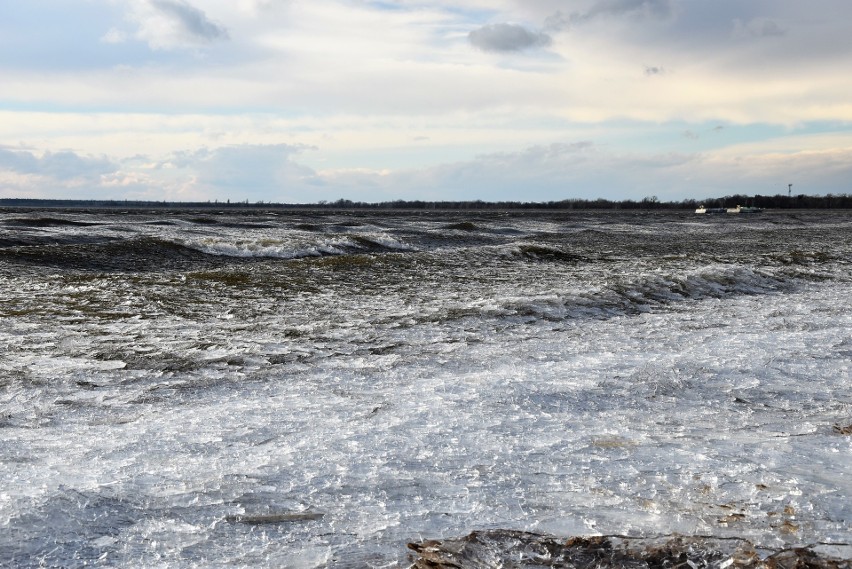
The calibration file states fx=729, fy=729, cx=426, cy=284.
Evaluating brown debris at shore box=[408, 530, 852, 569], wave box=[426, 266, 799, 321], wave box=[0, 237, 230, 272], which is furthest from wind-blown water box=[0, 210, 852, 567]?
wave box=[0, 237, 230, 272]

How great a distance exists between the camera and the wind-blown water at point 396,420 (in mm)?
4918

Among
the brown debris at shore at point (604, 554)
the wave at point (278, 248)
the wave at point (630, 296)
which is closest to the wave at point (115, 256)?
the wave at point (278, 248)

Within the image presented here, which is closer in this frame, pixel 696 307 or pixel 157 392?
pixel 157 392

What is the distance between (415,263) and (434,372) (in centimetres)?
1401

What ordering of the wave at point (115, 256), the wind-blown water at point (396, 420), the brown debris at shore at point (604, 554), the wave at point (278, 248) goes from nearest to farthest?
the brown debris at shore at point (604, 554), the wind-blown water at point (396, 420), the wave at point (115, 256), the wave at point (278, 248)

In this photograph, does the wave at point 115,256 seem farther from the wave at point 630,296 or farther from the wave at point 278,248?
the wave at point 630,296

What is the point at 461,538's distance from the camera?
461 cm

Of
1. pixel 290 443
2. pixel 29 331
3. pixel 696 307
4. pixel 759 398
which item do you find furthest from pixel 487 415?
pixel 696 307

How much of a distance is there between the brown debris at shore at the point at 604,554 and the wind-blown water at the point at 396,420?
0.75ft

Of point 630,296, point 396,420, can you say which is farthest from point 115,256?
point 396,420

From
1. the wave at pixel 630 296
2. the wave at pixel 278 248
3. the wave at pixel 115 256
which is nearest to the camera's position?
the wave at pixel 630 296

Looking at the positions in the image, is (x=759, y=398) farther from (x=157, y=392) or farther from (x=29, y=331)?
(x=29, y=331)

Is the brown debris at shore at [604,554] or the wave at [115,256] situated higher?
the wave at [115,256]

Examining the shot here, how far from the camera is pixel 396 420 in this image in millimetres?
7312
